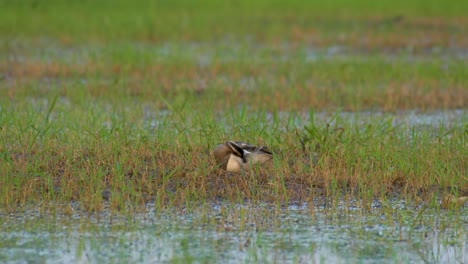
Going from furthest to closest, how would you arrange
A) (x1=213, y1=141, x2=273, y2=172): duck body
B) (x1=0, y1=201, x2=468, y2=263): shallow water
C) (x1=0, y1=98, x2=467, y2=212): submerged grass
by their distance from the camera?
(x1=213, y1=141, x2=273, y2=172): duck body
(x1=0, y1=98, x2=467, y2=212): submerged grass
(x1=0, y1=201, x2=468, y2=263): shallow water

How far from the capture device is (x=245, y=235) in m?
4.99

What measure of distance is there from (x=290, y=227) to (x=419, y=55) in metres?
8.53

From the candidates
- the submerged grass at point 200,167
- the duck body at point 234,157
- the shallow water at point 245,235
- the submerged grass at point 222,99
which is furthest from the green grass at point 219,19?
the shallow water at point 245,235

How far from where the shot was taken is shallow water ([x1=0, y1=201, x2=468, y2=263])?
462 cm

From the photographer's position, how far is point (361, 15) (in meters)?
18.1

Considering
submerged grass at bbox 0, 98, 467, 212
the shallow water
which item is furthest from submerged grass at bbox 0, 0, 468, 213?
the shallow water

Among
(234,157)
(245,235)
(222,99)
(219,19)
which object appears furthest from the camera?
(219,19)

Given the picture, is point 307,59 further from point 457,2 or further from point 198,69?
point 457,2

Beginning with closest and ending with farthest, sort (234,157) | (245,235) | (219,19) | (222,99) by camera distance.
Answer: (245,235), (234,157), (222,99), (219,19)

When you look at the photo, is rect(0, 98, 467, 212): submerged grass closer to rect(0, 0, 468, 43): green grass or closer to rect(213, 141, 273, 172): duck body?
→ rect(213, 141, 273, 172): duck body

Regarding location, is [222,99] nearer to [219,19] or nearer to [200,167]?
[200,167]

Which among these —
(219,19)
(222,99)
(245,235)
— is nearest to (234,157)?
(245,235)

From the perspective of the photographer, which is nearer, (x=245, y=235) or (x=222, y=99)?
(x=245, y=235)

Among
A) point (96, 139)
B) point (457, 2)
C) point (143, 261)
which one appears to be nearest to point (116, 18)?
point (457, 2)
